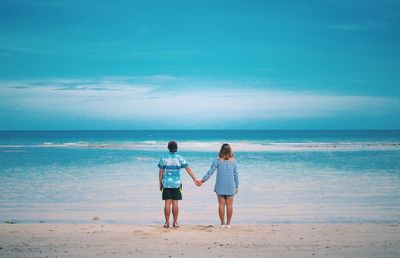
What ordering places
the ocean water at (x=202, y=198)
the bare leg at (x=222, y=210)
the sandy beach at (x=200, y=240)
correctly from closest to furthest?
the sandy beach at (x=200, y=240) < the bare leg at (x=222, y=210) < the ocean water at (x=202, y=198)

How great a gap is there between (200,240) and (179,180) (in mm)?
1478

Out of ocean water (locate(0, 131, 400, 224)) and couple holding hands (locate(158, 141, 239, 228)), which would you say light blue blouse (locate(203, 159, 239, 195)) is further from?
ocean water (locate(0, 131, 400, 224))

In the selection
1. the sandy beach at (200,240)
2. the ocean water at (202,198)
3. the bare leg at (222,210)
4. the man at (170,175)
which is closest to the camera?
the sandy beach at (200,240)

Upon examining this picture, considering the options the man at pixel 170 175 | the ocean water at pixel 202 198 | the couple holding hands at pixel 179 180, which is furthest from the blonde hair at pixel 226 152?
the ocean water at pixel 202 198

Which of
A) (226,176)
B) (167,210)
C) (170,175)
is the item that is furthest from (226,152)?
(167,210)

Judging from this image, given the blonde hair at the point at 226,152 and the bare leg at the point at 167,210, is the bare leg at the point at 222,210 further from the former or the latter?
the bare leg at the point at 167,210

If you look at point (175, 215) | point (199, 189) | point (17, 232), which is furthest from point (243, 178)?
point (17, 232)

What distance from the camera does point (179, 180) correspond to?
26.9ft

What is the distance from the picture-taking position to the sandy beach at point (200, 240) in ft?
20.4

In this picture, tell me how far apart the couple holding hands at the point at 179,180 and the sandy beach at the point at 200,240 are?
35 cm

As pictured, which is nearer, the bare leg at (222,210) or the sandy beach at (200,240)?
the sandy beach at (200,240)

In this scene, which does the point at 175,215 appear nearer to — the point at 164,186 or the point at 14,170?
the point at 164,186

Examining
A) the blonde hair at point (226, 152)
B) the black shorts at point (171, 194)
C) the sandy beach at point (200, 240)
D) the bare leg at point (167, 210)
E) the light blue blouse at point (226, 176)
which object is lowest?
the sandy beach at point (200, 240)

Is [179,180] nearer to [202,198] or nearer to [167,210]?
[167,210]
